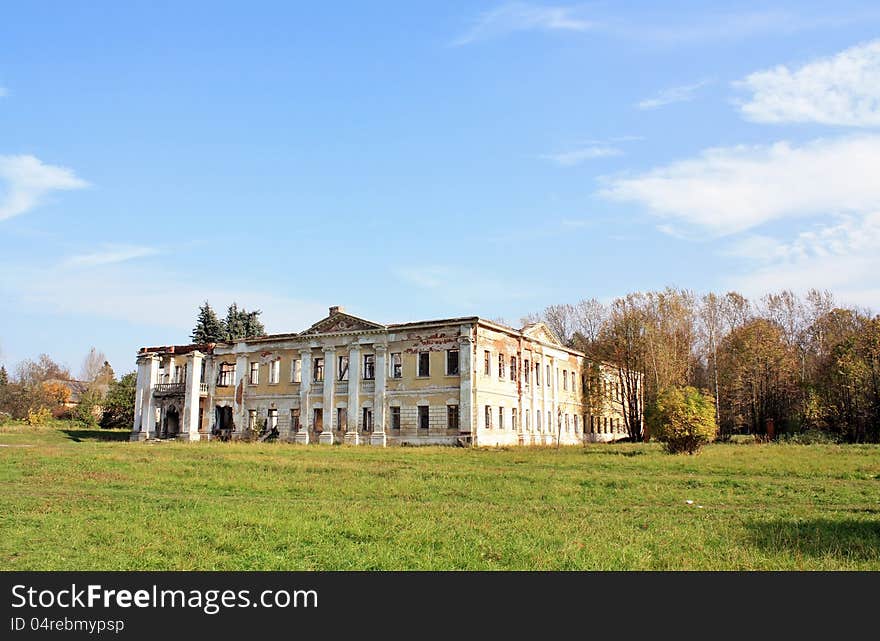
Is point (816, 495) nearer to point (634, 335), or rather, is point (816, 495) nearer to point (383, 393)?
point (383, 393)

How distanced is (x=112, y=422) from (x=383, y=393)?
119 feet

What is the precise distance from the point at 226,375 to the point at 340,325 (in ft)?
33.6

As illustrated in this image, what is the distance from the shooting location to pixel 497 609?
657 centimetres

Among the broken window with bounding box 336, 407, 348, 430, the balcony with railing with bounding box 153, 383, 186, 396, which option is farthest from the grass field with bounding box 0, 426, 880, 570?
the balcony with railing with bounding box 153, 383, 186, 396

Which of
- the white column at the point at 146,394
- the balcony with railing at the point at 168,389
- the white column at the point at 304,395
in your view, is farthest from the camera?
the white column at the point at 146,394

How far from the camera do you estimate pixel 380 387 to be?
1702 inches

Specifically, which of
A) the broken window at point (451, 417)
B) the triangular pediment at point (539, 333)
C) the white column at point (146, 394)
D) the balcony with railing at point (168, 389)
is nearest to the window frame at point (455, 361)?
the broken window at point (451, 417)

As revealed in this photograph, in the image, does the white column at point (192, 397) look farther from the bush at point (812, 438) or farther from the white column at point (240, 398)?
the bush at point (812, 438)

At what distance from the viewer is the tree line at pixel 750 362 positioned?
4388 centimetres

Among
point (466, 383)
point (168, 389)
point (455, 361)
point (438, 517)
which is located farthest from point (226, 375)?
point (438, 517)

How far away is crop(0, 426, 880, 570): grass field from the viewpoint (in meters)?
8.68

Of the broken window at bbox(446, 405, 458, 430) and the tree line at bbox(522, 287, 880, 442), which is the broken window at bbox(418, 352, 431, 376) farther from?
the tree line at bbox(522, 287, 880, 442)

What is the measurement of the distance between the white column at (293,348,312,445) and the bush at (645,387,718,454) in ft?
73.4

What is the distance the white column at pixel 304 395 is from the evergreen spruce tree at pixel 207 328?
95.9ft
